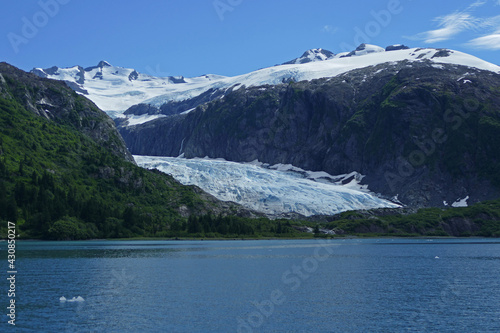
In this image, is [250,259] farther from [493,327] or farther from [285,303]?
[493,327]

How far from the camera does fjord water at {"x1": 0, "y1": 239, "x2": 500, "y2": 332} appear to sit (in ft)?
180

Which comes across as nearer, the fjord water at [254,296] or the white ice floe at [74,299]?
the fjord water at [254,296]

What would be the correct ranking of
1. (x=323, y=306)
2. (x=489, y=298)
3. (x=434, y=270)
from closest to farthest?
(x=323, y=306), (x=489, y=298), (x=434, y=270)

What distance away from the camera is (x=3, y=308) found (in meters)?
59.3

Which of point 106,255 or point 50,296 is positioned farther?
point 106,255

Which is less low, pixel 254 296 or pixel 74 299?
pixel 74 299

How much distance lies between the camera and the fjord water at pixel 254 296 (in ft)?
180

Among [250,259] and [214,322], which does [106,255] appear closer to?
[250,259]

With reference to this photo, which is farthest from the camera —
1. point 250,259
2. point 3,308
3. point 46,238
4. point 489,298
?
point 46,238

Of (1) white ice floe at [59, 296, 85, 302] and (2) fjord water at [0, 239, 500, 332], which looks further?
(1) white ice floe at [59, 296, 85, 302]

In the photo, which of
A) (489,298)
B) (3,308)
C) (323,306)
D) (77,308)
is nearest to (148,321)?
(77,308)

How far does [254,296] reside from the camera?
230 ft

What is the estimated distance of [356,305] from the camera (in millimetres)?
65250

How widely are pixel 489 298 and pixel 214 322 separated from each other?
34956 millimetres
